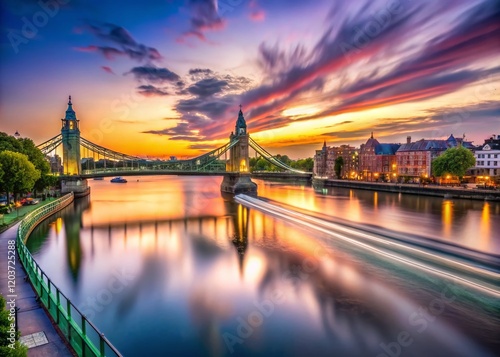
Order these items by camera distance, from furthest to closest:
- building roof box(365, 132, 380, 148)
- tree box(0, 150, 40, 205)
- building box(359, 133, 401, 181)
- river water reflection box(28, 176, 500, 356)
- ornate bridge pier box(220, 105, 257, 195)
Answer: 1. building roof box(365, 132, 380, 148)
2. building box(359, 133, 401, 181)
3. ornate bridge pier box(220, 105, 257, 195)
4. tree box(0, 150, 40, 205)
5. river water reflection box(28, 176, 500, 356)

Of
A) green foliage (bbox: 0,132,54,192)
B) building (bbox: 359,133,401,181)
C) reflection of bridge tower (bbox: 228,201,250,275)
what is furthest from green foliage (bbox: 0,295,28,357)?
building (bbox: 359,133,401,181)

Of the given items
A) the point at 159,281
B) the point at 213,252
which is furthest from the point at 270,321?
the point at 213,252

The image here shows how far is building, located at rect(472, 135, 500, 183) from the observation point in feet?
197

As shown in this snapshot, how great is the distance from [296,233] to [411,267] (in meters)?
10.9

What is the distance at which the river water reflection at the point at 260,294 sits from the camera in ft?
34.8

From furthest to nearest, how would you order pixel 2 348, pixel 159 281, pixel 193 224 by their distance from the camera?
pixel 193 224 → pixel 159 281 → pixel 2 348

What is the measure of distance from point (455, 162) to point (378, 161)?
2748 centimetres

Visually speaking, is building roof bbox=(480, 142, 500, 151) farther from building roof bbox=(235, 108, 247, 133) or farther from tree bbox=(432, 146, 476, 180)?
building roof bbox=(235, 108, 247, 133)

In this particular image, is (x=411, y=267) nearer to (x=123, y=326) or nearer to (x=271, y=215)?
(x=123, y=326)

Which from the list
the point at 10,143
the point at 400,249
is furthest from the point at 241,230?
the point at 10,143

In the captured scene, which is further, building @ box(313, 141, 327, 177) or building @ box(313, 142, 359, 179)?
building @ box(313, 141, 327, 177)

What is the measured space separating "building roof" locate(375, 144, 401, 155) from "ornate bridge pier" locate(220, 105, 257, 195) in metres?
36.9

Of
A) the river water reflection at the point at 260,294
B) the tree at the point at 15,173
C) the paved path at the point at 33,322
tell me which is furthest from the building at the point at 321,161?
the paved path at the point at 33,322

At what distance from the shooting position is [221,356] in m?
9.86
